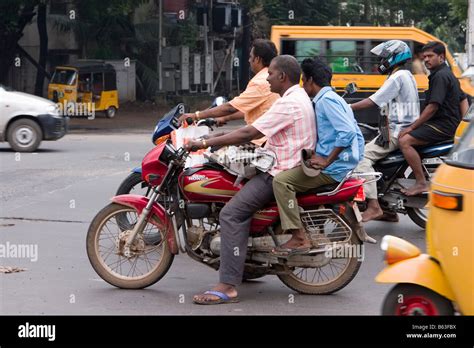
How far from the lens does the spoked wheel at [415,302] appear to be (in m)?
5.29

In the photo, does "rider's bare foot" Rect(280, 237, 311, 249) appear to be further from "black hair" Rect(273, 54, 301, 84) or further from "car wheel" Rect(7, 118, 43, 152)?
"car wheel" Rect(7, 118, 43, 152)

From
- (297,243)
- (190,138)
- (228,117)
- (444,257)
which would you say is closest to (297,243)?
(297,243)

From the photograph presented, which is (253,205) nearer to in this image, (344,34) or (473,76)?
(473,76)

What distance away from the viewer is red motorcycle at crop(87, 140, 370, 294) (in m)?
7.27

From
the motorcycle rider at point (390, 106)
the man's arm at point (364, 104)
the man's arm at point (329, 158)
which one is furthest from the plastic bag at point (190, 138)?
the motorcycle rider at point (390, 106)

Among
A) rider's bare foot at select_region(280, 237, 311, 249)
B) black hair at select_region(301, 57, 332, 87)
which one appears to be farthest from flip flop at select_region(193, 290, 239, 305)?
black hair at select_region(301, 57, 332, 87)

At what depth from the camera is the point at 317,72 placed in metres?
7.52

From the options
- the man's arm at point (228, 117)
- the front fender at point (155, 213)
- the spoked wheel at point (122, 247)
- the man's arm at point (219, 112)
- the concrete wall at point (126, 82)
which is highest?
the man's arm at point (219, 112)

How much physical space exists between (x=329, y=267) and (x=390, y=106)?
2.95 metres

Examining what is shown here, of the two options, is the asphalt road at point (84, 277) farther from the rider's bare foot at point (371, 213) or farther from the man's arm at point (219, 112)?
the man's arm at point (219, 112)

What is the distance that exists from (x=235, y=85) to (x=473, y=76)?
33.9 metres

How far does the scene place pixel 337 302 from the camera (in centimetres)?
725

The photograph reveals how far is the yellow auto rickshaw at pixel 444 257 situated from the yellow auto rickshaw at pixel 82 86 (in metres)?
26.4

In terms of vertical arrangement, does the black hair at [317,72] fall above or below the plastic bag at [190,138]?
above
